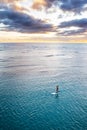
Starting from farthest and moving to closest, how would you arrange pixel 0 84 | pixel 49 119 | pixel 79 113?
→ pixel 0 84 → pixel 79 113 → pixel 49 119

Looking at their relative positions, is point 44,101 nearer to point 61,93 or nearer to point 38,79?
point 61,93

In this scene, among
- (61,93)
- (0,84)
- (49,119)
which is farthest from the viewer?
(0,84)

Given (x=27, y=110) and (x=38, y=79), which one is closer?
(x=27, y=110)

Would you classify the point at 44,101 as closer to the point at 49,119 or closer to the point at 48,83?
the point at 49,119

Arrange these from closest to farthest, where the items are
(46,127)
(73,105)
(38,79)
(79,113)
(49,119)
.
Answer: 1. (46,127)
2. (49,119)
3. (79,113)
4. (73,105)
5. (38,79)

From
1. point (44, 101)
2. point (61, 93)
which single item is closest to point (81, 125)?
point (44, 101)

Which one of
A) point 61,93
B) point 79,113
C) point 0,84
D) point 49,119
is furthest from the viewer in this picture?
point 0,84

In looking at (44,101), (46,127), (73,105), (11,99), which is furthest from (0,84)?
(46,127)

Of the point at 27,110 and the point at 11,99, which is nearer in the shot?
the point at 27,110
